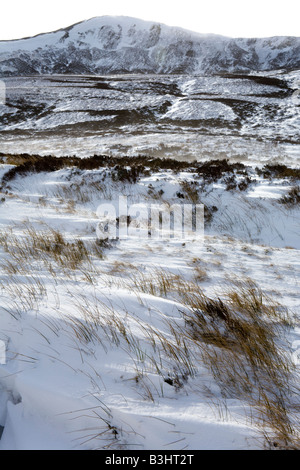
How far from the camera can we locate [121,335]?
76.3 inches

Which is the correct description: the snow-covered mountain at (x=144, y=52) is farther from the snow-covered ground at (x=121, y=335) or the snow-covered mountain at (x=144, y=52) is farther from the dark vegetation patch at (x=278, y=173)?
the snow-covered ground at (x=121, y=335)

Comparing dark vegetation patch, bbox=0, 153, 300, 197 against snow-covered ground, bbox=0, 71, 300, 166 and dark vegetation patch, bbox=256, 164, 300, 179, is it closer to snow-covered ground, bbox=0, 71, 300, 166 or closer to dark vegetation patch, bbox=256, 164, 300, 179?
dark vegetation patch, bbox=256, 164, 300, 179

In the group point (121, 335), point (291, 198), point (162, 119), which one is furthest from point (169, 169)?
point (162, 119)

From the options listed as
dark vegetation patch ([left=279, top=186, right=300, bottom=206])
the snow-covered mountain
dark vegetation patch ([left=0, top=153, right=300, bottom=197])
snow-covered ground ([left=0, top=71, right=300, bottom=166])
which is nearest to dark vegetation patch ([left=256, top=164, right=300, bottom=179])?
dark vegetation patch ([left=0, top=153, right=300, bottom=197])

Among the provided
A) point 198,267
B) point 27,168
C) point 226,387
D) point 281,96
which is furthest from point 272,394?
point 281,96

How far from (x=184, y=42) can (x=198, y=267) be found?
464ft

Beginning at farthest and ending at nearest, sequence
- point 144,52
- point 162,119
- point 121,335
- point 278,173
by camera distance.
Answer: point 144,52 < point 162,119 < point 278,173 < point 121,335

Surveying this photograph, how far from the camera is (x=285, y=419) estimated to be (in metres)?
1.38

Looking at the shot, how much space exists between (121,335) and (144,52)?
447ft

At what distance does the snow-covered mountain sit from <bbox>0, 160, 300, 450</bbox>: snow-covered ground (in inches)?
3866

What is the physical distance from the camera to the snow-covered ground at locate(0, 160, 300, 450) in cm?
133

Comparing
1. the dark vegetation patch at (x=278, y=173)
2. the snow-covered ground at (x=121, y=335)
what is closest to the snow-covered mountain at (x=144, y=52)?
the dark vegetation patch at (x=278, y=173)

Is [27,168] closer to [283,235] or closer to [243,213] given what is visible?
[243,213]

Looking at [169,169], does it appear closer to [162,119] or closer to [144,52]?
[162,119]
